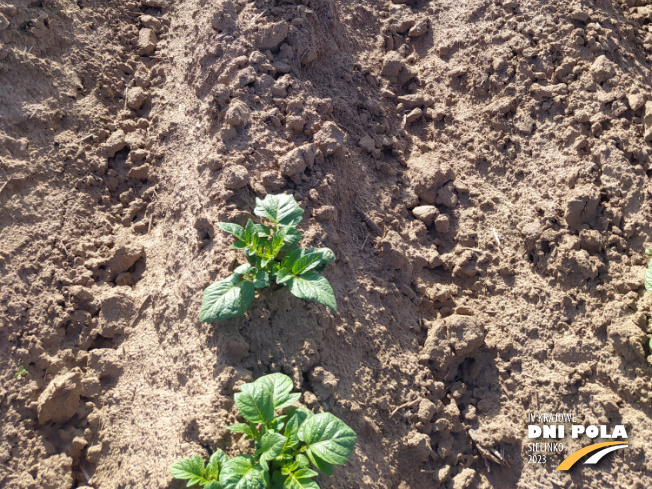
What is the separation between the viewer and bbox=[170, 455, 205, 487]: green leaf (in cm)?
188

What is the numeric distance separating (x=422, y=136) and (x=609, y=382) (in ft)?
5.26

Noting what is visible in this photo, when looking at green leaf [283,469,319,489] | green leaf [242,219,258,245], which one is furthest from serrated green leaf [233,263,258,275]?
green leaf [283,469,319,489]

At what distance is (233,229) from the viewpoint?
215cm

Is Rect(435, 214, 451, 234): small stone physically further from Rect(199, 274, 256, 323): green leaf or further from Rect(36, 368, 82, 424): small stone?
Rect(36, 368, 82, 424): small stone

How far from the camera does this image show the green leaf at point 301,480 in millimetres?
1849

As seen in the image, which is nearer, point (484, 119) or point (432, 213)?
point (432, 213)

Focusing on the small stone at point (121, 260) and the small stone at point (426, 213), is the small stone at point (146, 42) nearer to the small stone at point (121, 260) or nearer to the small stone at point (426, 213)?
the small stone at point (121, 260)

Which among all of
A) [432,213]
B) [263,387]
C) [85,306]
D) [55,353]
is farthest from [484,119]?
[55,353]

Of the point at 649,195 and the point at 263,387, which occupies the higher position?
the point at 649,195

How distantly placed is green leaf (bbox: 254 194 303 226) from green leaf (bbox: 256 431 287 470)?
0.85 meters

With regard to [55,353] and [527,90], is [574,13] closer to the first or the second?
[527,90]

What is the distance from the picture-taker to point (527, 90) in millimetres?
2918

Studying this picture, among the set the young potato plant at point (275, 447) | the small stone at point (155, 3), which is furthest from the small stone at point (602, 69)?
the small stone at point (155, 3)

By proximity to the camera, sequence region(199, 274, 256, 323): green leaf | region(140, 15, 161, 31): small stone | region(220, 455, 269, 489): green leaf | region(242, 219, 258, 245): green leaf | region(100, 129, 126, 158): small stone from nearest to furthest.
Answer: region(220, 455, 269, 489): green leaf
region(199, 274, 256, 323): green leaf
region(242, 219, 258, 245): green leaf
region(100, 129, 126, 158): small stone
region(140, 15, 161, 31): small stone
